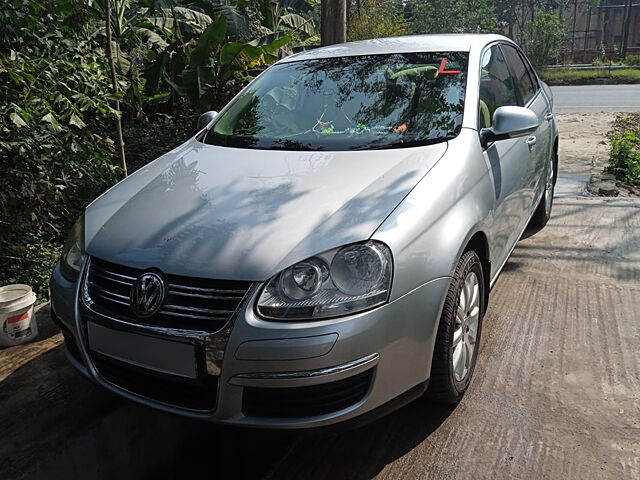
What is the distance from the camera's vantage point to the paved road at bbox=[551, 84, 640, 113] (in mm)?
15531

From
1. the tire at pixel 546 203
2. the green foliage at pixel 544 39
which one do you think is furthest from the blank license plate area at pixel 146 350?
the green foliage at pixel 544 39

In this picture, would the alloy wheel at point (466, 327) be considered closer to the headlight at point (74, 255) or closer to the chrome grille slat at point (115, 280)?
the chrome grille slat at point (115, 280)

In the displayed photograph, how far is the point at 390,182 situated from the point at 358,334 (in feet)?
2.37

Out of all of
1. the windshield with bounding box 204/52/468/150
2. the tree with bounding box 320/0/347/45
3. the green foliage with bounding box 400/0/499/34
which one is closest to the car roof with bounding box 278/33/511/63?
the windshield with bounding box 204/52/468/150

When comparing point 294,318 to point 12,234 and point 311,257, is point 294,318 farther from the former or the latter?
point 12,234

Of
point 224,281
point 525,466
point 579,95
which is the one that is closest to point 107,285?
Result: point 224,281

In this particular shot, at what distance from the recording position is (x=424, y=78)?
10.3 feet

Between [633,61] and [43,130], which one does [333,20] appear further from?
[633,61]

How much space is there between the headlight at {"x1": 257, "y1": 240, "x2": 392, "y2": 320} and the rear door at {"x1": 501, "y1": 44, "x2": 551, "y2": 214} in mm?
1947

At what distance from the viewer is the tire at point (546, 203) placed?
4809 millimetres

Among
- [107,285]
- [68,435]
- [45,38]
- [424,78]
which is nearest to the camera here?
[107,285]

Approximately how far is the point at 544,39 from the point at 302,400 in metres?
34.6

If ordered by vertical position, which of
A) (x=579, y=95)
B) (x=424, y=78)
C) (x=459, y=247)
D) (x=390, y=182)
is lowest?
(x=579, y=95)

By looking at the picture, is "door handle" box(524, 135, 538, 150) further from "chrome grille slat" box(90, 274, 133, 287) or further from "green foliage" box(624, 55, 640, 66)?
"green foliage" box(624, 55, 640, 66)
